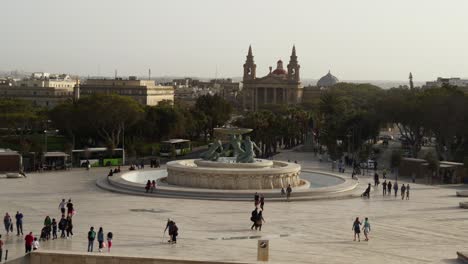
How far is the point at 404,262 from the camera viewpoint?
73.7 ft

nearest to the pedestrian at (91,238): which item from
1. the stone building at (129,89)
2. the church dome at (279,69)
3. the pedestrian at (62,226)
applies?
the pedestrian at (62,226)

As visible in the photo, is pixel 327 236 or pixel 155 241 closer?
pixel 155 241

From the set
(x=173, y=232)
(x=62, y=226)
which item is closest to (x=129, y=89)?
(x=62, y=226)

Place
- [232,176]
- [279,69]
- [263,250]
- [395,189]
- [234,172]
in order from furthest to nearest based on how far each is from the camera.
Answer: [279,69] → [395,189] → [232,176] → [234,172] → [263,250]

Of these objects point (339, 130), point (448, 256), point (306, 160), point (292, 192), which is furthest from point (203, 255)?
point (339, 130)

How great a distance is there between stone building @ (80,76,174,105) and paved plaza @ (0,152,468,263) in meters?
77.2

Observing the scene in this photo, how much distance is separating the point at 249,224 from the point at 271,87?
130 m

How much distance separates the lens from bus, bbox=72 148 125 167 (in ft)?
183

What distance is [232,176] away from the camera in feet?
128

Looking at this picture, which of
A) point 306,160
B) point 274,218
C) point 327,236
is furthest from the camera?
point 306,160

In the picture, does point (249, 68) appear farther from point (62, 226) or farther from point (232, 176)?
point (62, 226)

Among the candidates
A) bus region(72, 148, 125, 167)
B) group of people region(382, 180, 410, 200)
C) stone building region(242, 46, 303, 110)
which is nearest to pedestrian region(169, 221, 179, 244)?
group of people region(382, 180, 410, 200)

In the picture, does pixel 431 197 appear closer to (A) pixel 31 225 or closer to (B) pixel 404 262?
(B) pixel 404 262

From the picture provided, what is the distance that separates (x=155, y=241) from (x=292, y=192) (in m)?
14.0
